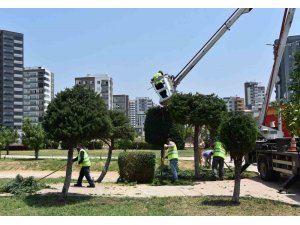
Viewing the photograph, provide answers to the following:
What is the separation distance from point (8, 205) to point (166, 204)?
143 inches

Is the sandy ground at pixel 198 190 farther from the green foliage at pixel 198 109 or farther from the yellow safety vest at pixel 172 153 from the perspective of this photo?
the green foliage at pixel 198 109

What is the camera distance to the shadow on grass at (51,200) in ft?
33.0

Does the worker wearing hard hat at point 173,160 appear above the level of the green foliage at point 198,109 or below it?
below

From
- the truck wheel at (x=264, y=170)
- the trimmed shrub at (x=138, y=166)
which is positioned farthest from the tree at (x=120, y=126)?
the truck wheel at (x=264, y=170)

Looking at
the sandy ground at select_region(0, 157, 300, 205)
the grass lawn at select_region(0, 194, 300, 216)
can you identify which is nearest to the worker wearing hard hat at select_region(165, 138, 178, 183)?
the sandy ground at select_region(0, 157, 300, 205)

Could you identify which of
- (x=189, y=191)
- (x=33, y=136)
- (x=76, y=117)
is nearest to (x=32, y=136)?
(x=33, y=136)

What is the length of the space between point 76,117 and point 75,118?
0.14 feet

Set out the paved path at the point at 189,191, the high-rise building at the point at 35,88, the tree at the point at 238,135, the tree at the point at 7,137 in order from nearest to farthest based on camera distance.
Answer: the tree at the point at 238,135 → the paved path at the point at 189,191 → the tree at the point at 7,137 → the high-rise building at the point at 35,88

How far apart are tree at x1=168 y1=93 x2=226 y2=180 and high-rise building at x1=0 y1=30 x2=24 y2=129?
119 metres

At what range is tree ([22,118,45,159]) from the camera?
30562mm

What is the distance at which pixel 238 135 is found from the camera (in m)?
9.61

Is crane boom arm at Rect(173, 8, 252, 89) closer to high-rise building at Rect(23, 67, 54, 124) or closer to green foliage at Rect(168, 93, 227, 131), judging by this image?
green foliage at Rect(168, 93, 227, 131)

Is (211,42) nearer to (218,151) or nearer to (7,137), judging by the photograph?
(218,151)

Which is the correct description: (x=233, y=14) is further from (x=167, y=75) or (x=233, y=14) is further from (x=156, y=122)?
(x=156, y=122)
